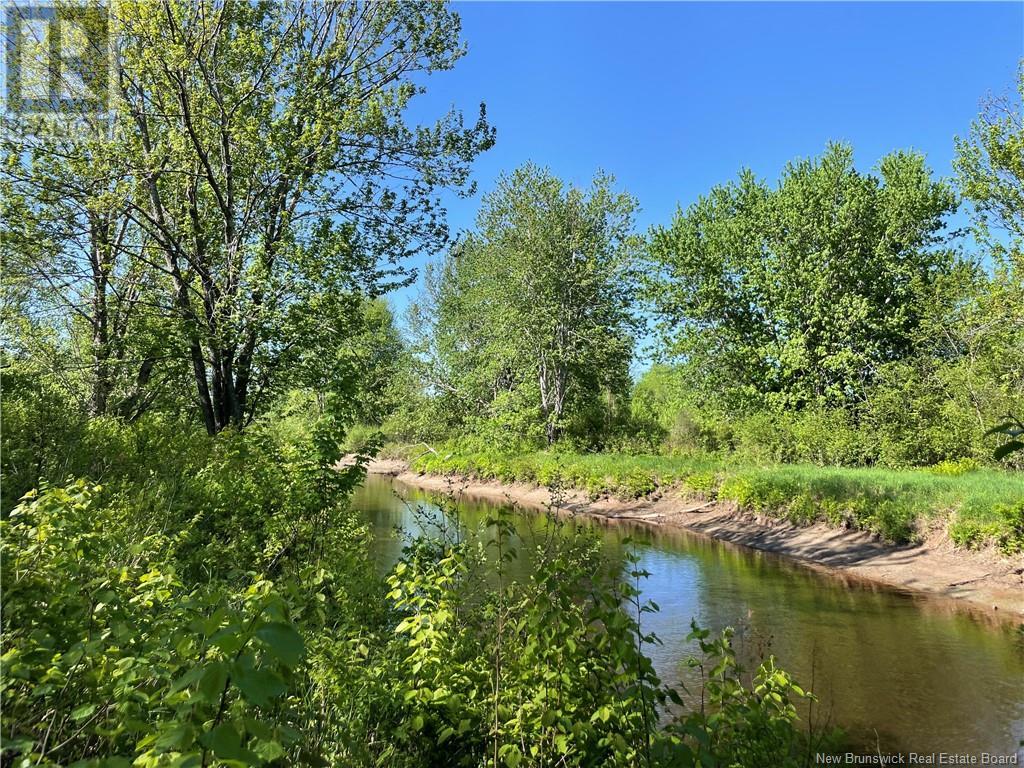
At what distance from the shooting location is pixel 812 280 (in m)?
29.3

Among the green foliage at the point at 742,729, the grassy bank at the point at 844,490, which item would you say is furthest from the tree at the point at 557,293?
the green foliage at the point at 742,729

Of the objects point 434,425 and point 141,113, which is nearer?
point 141,113

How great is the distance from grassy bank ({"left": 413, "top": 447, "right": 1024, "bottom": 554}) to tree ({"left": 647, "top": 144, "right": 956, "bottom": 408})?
26.2 feet

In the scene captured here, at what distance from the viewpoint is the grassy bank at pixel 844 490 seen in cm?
1302

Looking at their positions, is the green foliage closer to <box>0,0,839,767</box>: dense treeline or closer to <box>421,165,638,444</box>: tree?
<box>0,0,839,767</box>: dense treeline

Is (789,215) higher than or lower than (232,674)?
higher

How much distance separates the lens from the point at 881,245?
2891 cm

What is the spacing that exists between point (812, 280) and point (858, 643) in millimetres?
23851

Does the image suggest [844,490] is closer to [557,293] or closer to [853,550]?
[853,550]

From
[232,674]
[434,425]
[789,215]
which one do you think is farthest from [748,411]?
[232,674]

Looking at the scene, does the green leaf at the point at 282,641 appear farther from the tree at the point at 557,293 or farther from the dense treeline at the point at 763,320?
the tree at the point at 557,293

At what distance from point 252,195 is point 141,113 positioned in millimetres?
2295

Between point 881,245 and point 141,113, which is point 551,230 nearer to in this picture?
point 881,245

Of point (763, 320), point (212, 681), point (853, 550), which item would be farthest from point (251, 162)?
point (763, 320)
